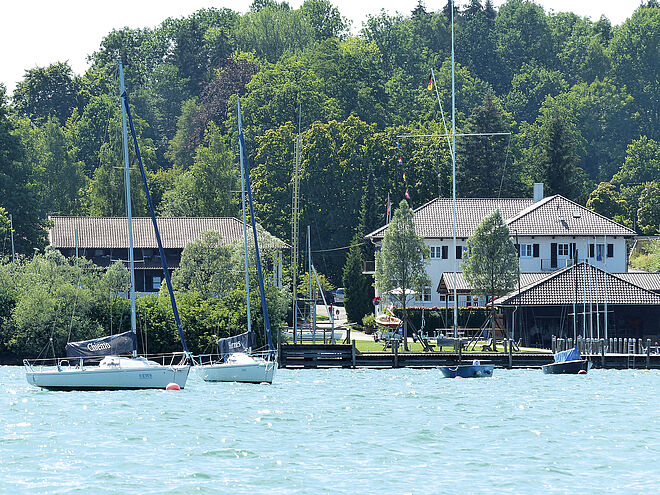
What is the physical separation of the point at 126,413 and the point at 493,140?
89140 millimetres

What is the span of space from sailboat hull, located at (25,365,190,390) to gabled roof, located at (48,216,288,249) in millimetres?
49173

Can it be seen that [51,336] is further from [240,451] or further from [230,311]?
[240,451]

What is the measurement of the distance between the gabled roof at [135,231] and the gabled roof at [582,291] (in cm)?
3132

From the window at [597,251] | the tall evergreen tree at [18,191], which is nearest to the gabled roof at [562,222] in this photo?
the window at [597,251]

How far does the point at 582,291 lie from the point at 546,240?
1807 cm

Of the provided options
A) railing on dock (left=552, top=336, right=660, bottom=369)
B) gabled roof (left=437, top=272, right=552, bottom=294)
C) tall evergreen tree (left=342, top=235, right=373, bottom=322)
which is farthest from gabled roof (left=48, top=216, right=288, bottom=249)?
railing on dock (left=552, top=336, right=660, bottom=369)

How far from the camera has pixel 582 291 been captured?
8106 centimetres

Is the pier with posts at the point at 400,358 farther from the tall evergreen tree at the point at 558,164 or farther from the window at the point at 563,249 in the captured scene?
the tall evergreen tree at the point at 558,164

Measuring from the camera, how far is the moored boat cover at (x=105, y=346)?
57.8 meters

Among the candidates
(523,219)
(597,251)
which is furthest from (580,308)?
(523,219)

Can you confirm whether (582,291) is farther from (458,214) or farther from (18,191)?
(18,191)

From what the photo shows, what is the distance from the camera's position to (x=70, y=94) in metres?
167

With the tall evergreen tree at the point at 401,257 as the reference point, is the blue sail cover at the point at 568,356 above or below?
below

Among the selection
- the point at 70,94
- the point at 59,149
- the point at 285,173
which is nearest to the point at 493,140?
the point at 285,173
